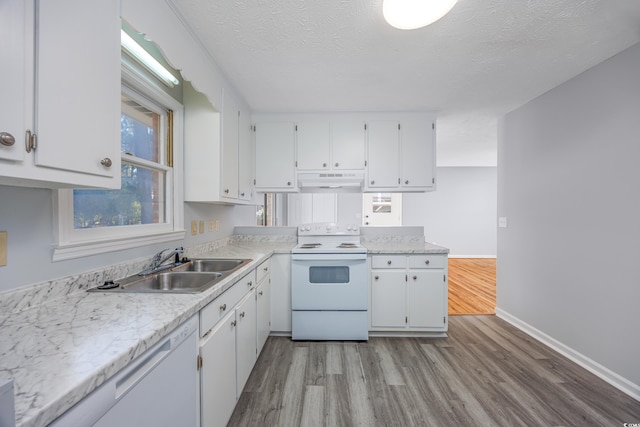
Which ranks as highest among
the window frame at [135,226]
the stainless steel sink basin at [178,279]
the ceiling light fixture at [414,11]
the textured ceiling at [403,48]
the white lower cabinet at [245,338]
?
the textured ceiling at [403,48]

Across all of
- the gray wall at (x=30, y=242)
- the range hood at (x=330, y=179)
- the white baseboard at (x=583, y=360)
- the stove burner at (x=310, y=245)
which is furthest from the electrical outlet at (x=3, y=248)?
the white baseboard at (x=583, y=360)

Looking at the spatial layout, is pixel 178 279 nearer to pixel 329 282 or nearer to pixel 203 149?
pixel 203 149

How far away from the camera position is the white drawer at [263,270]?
2021mm

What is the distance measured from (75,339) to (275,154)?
2334 mm

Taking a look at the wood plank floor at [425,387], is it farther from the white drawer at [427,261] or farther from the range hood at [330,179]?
the range hood at [330,179]

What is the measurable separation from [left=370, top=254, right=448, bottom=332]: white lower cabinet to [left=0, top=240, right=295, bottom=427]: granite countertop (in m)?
1.69

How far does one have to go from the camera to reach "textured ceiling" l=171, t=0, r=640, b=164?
1.40 m

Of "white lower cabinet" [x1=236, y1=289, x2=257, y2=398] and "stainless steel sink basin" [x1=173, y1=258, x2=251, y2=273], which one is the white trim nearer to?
"stainless steel sink basin" [x1=173, y1=258, x2=251, y2=273]

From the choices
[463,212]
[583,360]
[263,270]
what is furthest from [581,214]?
[463,212]

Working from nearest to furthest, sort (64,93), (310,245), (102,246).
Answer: (64,93), (102,246), (310,245)

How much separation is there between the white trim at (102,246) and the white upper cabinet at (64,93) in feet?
1.28

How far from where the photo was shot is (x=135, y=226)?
1.57 meters

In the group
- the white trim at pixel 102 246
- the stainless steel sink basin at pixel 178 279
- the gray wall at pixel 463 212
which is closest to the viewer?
the white trim at pixel 102 246

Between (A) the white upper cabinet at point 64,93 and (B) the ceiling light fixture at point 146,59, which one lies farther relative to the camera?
(B) the ceiling light fixture at point 146,59
